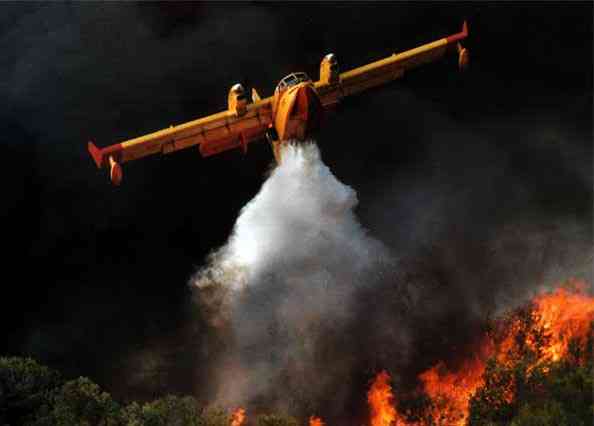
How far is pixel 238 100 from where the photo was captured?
158 feet

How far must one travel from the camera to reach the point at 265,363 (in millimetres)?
56375

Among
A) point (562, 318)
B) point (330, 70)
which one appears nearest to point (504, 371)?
point (562, 318)

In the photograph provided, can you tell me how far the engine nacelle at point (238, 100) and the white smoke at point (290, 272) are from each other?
8.73m

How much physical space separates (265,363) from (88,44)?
34330 mm

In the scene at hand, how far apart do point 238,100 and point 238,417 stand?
24.6 meters

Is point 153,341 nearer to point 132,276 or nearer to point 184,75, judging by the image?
point 132,276

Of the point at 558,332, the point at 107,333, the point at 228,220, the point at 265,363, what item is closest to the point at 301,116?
the point at 228,220

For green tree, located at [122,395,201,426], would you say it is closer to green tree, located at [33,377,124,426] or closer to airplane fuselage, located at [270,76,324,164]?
green tree, located at [33,377,124,426]

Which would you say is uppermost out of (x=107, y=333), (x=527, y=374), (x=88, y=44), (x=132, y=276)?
(x=88, y=44)

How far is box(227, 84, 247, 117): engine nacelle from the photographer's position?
47.9 metres

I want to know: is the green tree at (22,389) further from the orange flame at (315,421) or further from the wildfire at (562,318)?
the wildfire at (562,318)

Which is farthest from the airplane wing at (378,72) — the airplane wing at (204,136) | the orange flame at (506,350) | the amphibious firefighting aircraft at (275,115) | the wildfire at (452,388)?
the wildfire at (452,388)

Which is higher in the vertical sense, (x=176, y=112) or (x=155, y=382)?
(x=176, y=112)

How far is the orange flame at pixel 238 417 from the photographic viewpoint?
53.1 meters
